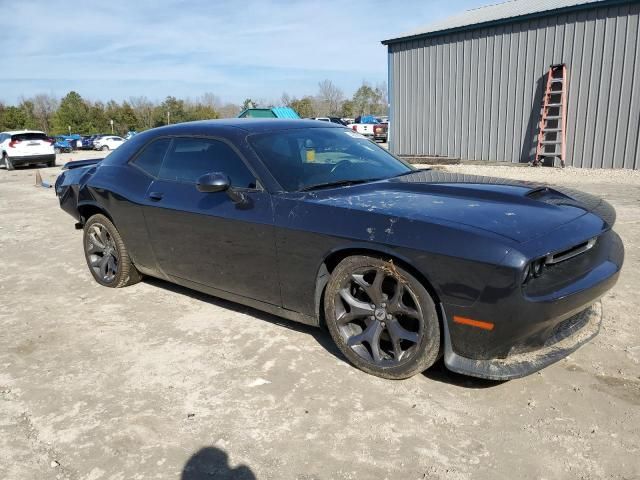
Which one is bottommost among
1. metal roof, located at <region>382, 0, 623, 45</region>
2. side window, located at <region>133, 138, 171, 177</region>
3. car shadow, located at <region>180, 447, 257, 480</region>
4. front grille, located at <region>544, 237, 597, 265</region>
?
car shadow, located at <region>180, 447, 257, 480</region>

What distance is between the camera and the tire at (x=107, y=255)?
4.80m

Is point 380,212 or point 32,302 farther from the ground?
point 380,212

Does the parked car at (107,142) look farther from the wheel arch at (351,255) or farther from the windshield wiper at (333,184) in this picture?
the wheel arch at (351,255)

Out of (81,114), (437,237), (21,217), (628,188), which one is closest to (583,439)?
(437,237)

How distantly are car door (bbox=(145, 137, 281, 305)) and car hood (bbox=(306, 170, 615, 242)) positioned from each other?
0.48 meters

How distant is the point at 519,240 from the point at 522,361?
2.17 feet

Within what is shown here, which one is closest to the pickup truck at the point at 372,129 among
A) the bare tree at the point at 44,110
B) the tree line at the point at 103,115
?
the tree line at the point at 103,115

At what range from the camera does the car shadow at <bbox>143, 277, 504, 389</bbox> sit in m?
3.03

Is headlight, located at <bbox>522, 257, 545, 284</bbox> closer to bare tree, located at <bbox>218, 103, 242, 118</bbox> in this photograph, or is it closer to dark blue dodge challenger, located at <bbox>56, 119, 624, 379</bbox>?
dark blue dodge challenger, located at <bbox>56, 119, 624, 379</bbox>

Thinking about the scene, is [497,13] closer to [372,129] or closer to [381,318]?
[381,318]

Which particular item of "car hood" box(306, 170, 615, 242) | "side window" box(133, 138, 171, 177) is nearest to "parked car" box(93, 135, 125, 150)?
"side window" box(133, 138, 171, 177)

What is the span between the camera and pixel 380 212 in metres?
2.91

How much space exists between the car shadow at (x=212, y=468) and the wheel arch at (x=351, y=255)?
114 centimetres

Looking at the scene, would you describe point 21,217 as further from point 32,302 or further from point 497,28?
point 497,28
